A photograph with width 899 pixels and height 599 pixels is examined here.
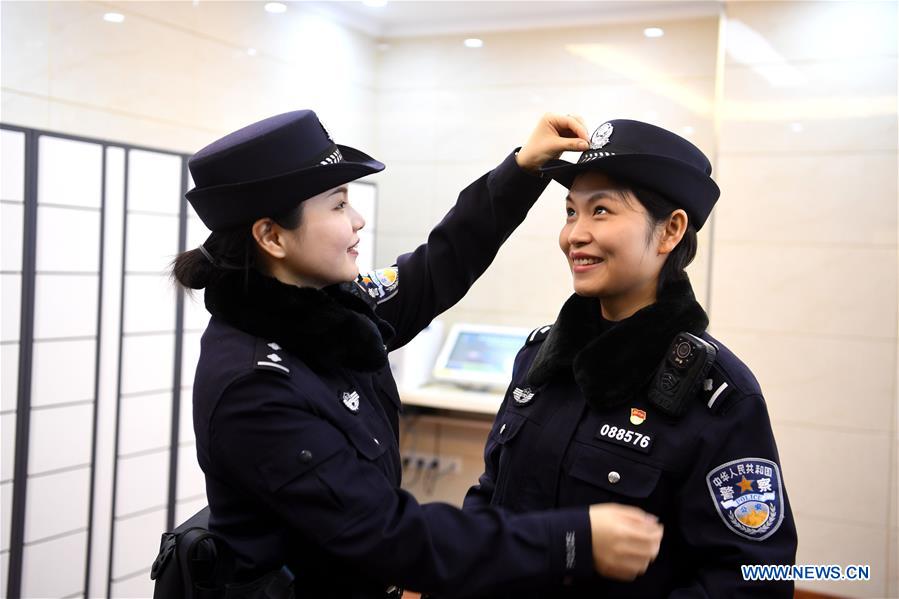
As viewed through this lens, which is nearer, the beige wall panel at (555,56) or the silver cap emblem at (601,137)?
the silver cap emblem at (601,137)

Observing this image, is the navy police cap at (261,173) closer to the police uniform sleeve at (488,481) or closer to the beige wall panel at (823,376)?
the police uniform sleeve at (488,481)

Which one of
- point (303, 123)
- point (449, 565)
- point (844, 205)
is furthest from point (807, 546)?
point (303, 123)

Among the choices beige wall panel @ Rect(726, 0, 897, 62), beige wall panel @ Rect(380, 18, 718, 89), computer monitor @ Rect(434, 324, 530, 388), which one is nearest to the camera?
beige wall panel @ Rect(726, 0, 897, 62)

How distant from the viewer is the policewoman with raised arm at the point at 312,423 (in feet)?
4.57

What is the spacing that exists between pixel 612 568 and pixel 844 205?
3.23m

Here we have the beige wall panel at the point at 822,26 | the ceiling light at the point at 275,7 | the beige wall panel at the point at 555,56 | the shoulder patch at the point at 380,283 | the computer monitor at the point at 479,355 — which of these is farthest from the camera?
the computer monitor at the point at 479,355

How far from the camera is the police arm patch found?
146cm

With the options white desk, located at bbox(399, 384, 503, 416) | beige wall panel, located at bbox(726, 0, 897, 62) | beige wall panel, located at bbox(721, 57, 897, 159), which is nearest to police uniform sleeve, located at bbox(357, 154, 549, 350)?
white desk, located at bbox(399, 384, 503, 416)

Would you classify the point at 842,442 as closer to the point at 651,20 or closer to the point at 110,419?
the point at 651,20

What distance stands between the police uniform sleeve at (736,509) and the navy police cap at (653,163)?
15.8 inches

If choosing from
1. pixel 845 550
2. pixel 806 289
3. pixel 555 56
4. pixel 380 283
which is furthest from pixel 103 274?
pixel 845 550

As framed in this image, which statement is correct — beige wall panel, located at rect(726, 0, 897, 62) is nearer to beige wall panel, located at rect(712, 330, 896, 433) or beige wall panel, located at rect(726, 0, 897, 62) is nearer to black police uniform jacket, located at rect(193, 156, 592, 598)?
beige wall panel, located at rect(712, 330, 896, 433)

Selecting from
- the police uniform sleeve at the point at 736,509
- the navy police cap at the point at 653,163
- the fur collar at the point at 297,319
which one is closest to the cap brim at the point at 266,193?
the fur collar at the point at 297,319

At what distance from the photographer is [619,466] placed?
1.57m
